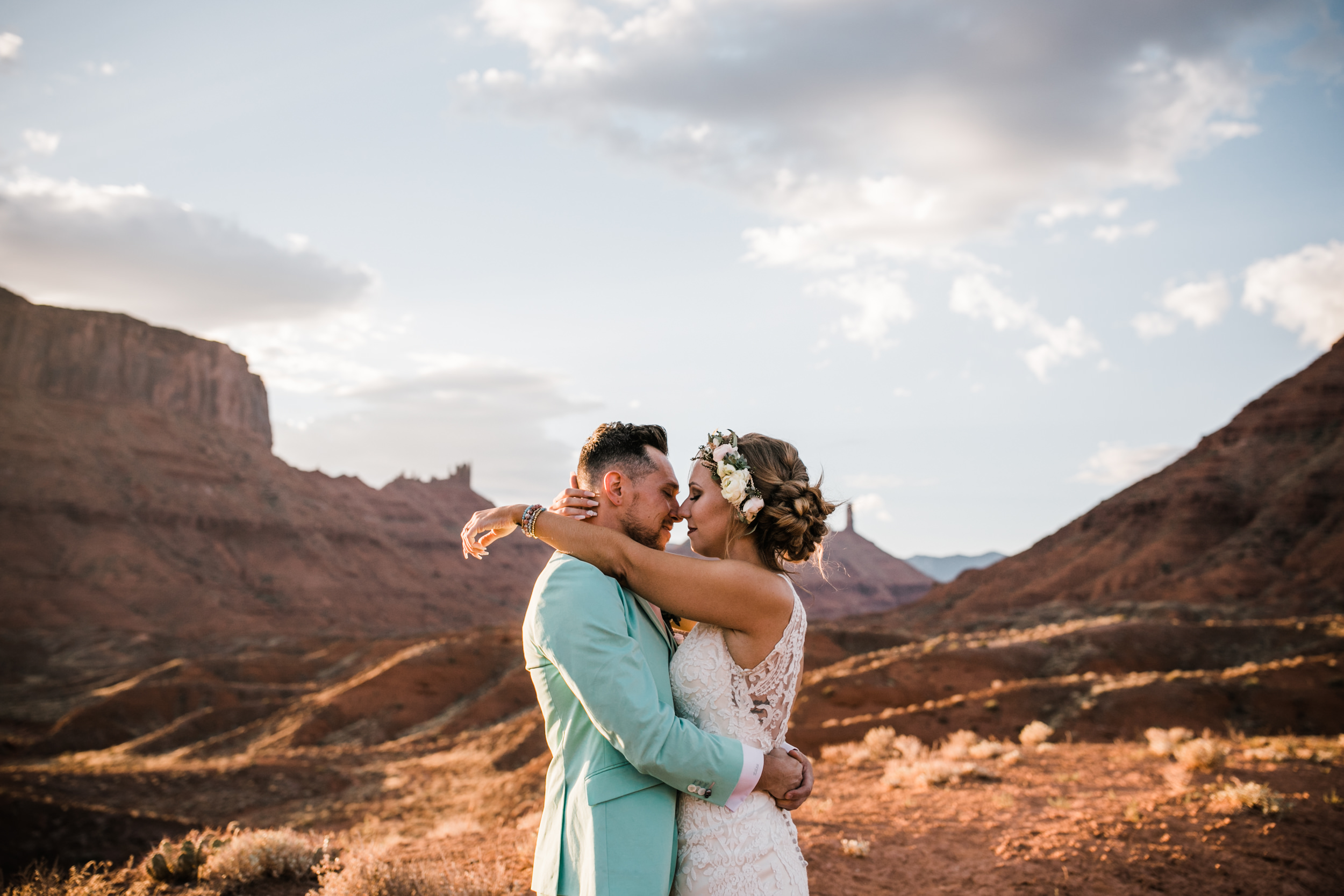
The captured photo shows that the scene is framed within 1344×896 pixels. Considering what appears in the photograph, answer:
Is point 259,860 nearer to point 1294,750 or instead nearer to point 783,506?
point 783,506

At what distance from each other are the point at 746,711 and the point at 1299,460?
66.4 metres

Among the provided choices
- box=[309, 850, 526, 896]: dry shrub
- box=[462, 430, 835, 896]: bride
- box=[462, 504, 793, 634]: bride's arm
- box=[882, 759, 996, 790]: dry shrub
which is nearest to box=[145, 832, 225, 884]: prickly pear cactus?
box=[309, 850, 526, 896]: dry shrub

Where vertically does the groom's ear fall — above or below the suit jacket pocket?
above

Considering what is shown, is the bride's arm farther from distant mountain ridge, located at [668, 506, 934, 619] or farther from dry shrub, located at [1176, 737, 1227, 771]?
distant mountain ridge, located at [668, 506, 934, 619]

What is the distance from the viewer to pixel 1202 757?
30.9 ft

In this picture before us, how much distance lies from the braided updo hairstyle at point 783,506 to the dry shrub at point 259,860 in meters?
4.99

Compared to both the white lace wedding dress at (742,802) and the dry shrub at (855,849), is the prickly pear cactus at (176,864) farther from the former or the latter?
the white lace wedding dress at (742,802)

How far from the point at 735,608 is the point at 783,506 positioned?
0.47m

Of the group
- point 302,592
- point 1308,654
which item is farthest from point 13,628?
point 1308,654

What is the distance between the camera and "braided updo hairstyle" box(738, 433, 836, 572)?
3.02 m

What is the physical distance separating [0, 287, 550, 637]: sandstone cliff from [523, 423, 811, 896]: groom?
→ 59160 mm

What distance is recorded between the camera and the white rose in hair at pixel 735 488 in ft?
9.86

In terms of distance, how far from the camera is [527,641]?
276 centimetres

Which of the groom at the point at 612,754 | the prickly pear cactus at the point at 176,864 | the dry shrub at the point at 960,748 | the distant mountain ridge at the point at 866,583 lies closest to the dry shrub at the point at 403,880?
the prickly pear cactus at the point at 176,864
